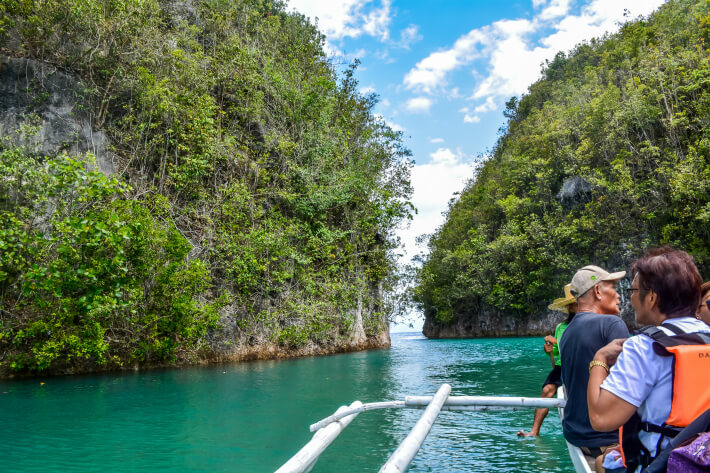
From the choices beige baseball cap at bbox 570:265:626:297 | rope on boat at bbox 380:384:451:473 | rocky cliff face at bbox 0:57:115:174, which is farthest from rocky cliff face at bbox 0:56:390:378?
beige baseball cap at bbox 570:265:626:297

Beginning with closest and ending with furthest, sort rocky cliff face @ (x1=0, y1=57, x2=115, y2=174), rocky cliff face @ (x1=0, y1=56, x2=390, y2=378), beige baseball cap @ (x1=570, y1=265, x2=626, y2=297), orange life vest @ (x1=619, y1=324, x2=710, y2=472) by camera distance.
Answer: orange life vest @ (x1=619, y1=324, x2=710, y2=472)
beige baseball cap @ (x1=570, y1=265, x2=626, y2=297)
rocky cliff face @ (x1=0, y1=56, x2=390, y2=378)
rocky cliff face @ (x1=0, y1=57, x2=115, y2=174)

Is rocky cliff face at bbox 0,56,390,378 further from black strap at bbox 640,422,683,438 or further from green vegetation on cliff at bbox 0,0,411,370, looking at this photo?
black strap at bbox 640,422,683,438

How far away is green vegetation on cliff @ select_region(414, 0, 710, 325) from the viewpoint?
29.5m

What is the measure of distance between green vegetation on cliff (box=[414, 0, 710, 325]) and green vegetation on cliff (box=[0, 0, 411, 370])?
1010cm

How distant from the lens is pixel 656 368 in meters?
1.85

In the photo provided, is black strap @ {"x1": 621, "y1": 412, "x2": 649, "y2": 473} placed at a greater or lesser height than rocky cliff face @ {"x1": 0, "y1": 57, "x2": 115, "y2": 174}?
lesser

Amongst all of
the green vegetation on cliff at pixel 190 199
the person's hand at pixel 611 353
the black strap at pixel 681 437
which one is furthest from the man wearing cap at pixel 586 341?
the green vegetation on cliff at pixel 190 199

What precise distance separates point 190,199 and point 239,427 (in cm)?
1454

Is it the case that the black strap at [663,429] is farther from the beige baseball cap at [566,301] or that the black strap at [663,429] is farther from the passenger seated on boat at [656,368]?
the beige baseball cap at [566,301]

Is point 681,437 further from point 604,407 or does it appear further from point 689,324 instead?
point 689,324

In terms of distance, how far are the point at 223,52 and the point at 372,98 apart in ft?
42.3

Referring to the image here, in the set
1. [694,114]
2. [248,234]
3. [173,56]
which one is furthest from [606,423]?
[694,114]

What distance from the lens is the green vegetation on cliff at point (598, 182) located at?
29.5 m

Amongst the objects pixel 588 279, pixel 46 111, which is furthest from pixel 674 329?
pixel 46 111
